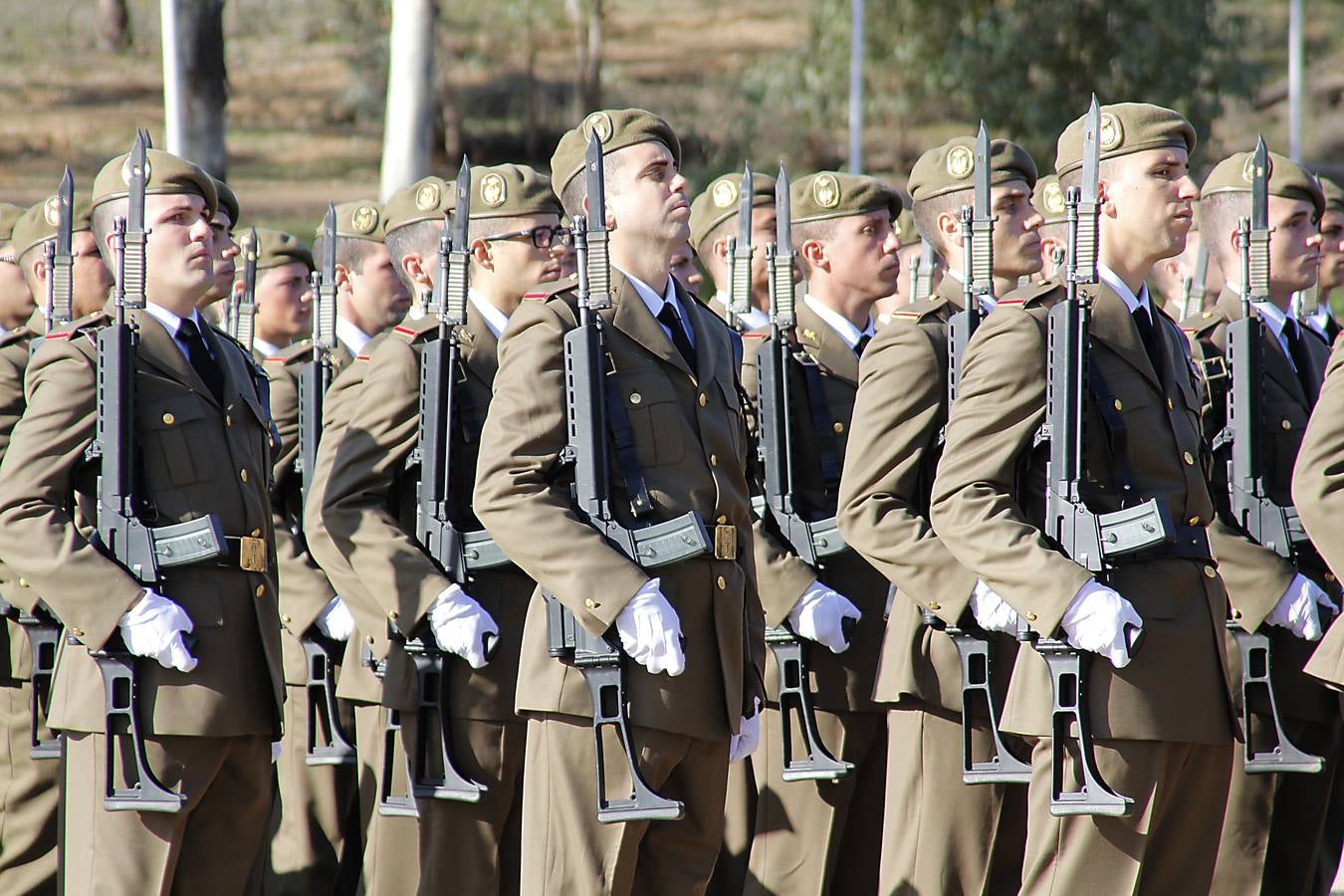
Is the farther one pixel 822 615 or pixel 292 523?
pixel 292 523

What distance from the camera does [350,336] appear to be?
6914 mm

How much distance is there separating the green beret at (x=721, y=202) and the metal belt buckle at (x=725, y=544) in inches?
106

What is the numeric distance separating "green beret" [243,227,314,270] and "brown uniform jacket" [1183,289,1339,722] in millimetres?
3506

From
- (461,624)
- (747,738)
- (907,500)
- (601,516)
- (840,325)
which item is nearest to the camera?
(601,516)

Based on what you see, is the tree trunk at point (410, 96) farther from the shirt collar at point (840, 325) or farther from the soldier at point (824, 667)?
the soldier at point (824, 667)

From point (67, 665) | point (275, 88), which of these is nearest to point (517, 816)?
point (67, 665)

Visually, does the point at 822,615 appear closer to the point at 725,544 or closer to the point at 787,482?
the point at 787,482

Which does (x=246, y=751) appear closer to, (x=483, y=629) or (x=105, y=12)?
(x=483, y=629)

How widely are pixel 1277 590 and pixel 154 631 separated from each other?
9.76 ft

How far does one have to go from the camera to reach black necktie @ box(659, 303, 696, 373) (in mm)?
4484

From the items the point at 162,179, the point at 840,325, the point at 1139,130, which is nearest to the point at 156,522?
the point at 162,179

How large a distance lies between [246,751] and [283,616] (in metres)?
1.51

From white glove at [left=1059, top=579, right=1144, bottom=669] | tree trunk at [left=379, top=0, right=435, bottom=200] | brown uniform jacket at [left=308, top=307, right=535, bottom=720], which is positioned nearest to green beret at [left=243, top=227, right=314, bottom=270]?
brown uniform jacket at [left=308, top=307, right=535, bottom=720]

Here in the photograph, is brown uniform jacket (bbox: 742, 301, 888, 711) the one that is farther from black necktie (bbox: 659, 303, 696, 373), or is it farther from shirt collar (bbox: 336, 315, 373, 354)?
shirt collar (bbox: 336, 315, 373, 354)
